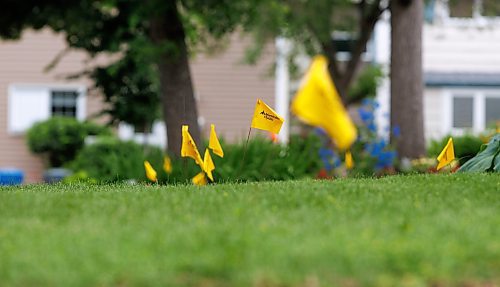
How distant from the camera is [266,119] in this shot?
884 centimetres

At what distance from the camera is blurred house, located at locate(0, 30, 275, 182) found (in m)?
27.8

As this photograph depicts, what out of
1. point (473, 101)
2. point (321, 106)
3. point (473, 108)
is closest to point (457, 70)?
point (473, 101)

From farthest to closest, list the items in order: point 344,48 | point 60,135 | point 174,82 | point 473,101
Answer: point 344,48 → point 473,101 → point 60,135 → point 174,82

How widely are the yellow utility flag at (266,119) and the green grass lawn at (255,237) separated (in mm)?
1357

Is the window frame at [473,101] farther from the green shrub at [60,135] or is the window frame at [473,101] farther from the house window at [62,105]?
the house window at [62,105]

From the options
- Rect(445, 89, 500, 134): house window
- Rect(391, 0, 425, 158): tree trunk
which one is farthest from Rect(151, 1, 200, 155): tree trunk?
Rect(445, 89, 500, 134): house window

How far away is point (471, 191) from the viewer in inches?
290

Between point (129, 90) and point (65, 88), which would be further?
point (65, 88)

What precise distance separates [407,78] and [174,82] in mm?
4102

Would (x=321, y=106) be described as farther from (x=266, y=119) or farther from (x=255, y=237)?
(x=266, y=119)

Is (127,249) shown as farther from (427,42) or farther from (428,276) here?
(427,42)

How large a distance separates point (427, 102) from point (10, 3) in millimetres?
16354

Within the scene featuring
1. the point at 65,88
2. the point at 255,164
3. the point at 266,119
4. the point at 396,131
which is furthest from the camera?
the point at 65,88

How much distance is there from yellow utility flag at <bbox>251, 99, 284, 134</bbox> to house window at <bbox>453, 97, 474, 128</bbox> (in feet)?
68.9
